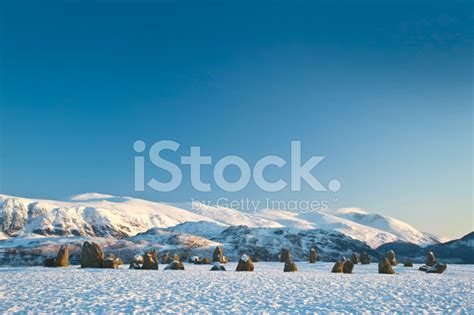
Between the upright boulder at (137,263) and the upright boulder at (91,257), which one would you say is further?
the upright boulder at (137,263)

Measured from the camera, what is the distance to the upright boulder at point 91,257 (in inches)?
1435

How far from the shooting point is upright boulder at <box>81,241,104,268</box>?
120ft

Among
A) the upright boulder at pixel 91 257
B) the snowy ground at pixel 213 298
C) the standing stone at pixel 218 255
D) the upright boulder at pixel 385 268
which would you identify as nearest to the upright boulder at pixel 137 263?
the upright boulder at pixel 91 257

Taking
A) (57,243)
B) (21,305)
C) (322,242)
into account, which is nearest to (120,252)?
(57,243)

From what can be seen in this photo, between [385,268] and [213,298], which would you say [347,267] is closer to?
[385,268]

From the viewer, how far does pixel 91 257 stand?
36719 mm

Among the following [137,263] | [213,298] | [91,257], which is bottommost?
[137,263]

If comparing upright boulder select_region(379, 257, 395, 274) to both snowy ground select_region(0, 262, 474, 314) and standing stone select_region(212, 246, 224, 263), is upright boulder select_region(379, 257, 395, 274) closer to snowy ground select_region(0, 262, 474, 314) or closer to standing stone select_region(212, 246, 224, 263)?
snowy ground select_region(0, 262, 474, 314)

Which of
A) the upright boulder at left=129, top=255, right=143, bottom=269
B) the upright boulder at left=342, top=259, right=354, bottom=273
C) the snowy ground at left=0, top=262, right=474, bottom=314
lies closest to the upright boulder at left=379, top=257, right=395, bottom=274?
the upright boulder at left=342, top=259, right=354, bottom=273

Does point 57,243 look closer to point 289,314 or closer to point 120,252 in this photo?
point 120,252

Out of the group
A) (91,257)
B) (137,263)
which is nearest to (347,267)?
(137,263)

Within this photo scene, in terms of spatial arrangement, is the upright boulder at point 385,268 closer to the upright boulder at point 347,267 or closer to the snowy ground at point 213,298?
the upright boulder at point 347,267

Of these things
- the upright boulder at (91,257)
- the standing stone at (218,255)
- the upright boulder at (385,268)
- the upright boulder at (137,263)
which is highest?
the upright boulder at (91,257)

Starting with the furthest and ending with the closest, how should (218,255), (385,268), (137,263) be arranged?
(218,255), (385,268), (137,263)
